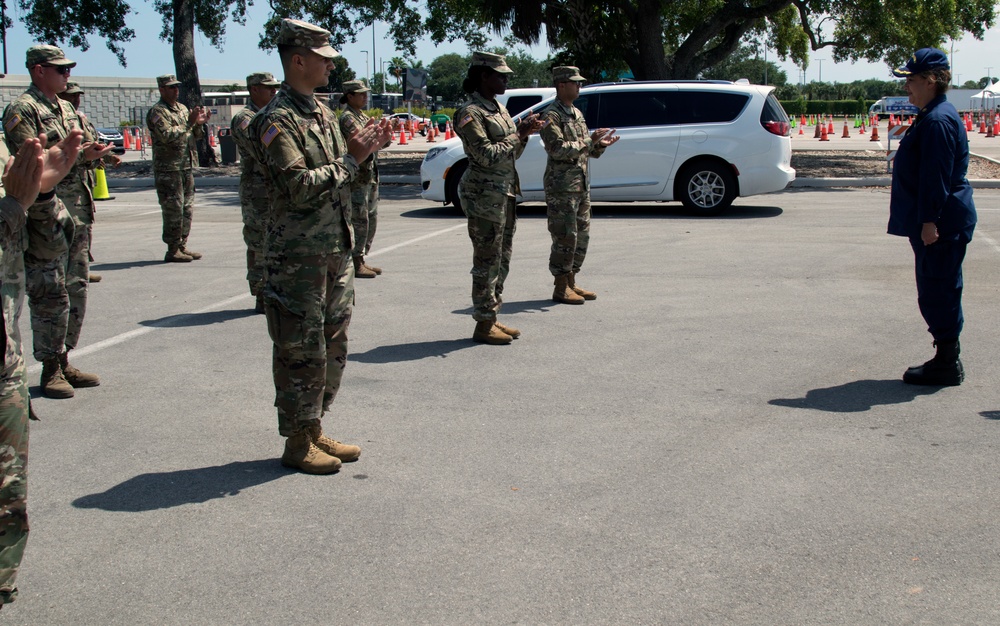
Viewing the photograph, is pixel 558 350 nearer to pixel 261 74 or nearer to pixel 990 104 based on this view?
pixel 261 74

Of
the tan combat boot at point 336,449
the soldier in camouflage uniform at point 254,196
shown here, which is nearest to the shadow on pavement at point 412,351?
the soldier in camouflage uniform at point 254,196

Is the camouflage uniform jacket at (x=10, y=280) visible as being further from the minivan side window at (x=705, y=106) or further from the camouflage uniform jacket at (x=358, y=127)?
the minivan side window at (x=705, y=106)

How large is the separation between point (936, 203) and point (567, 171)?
332 cm

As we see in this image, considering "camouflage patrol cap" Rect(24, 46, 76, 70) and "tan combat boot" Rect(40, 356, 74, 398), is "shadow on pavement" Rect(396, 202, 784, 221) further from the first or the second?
"tan combat boot" Rect(40, 356, 74, 398)

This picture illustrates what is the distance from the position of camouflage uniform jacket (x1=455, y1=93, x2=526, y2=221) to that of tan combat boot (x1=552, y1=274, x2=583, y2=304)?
1782 mm

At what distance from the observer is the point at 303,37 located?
4.48 m

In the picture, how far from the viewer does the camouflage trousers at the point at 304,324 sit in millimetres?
4602

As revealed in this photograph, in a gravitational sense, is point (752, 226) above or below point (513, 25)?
below

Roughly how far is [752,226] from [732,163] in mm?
1355

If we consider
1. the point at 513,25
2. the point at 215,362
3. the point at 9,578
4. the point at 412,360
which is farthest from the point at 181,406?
the point at 513,25

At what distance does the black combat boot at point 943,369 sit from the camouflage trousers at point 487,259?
274cm

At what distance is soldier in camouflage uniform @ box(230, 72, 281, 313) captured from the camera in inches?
315

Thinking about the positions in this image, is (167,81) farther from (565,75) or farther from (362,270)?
(565,75)

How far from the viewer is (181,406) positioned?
6.01 metres
